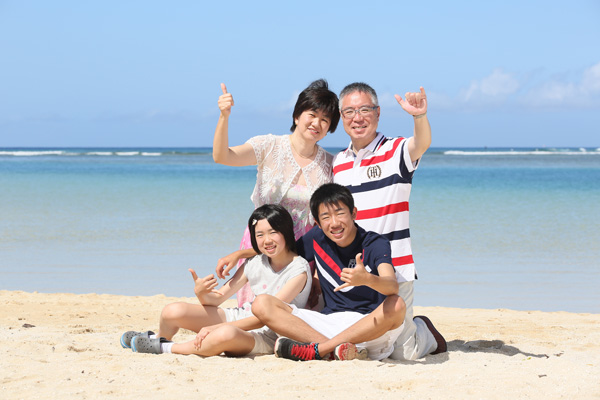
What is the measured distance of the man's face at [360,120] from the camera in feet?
13.9

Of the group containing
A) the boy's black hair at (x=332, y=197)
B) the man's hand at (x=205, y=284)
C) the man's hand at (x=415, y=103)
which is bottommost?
the man's hand at (x=205, y=284)

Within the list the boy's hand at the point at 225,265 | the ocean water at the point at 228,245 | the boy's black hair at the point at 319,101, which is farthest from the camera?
the ocean water at the point at 228,245

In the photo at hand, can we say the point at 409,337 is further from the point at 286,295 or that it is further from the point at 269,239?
the point at 269,239

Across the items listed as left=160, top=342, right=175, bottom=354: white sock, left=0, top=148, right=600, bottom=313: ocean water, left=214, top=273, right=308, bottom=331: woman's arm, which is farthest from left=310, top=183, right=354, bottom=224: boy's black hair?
left=0, top=148, right=600, bottom=313: ocean water

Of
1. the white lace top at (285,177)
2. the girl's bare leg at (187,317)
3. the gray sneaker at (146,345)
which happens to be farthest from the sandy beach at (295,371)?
the white lace top at (285,177)

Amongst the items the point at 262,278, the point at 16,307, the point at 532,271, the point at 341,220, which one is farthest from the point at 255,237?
the point at 532,271

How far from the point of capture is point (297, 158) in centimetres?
465

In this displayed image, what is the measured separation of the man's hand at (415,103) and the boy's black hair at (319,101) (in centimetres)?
68

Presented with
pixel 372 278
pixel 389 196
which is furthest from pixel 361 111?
pixel 372 278

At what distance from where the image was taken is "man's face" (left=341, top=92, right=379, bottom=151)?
A: 4.23 meters

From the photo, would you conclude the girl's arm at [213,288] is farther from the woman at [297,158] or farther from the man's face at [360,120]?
the man's face at [360,120]

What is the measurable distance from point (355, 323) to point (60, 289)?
14.1 ft

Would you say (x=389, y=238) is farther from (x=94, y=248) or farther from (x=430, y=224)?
(x=430, y=224)

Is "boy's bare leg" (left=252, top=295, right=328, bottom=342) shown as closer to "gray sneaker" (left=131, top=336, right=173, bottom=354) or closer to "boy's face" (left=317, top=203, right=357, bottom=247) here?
"boy's face" (left=317, top=203, right=357, bottom=247)
